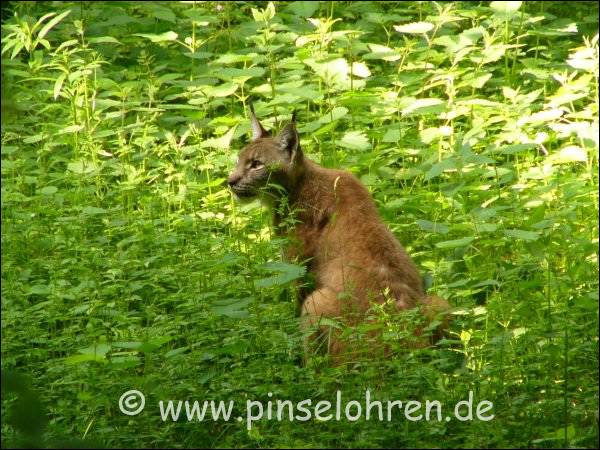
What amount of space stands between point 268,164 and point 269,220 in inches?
16.8

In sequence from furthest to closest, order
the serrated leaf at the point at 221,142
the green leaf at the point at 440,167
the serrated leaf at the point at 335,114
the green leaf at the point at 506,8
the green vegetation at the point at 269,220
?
the green leaf at the point at 506,8, the serrated leaf at the point at 221,142, the serrated leaf at the point at 335,114, the green leaf at the point at 440,167, the green vegetation at the point at 269,220

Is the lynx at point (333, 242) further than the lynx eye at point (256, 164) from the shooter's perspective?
No

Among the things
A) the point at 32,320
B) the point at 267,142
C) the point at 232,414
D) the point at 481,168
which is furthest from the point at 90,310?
the point at 481,168

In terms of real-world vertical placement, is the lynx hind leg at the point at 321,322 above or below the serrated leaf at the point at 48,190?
below

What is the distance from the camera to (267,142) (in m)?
8.70

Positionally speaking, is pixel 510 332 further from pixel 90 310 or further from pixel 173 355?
pixel 90 310

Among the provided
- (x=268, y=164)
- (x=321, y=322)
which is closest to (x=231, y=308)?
(x=321, y=322)

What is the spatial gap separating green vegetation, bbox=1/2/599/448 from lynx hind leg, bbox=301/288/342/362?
0.16 meters

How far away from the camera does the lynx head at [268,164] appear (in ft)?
27.6

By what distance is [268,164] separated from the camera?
850 centimetres

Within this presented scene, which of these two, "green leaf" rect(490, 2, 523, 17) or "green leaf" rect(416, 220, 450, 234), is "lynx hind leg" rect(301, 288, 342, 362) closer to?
"green leaf" rect(416, 220, 450, 234)

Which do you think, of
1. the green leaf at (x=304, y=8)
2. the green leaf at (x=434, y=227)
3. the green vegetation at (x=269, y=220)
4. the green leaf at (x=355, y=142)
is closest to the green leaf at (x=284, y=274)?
the green vegetation at (x=269, y=220)

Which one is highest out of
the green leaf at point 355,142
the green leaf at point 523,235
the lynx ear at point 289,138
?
the green leaf at point 355,142

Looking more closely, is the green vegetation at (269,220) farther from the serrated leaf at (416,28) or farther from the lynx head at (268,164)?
the lynx head at (268,164)
